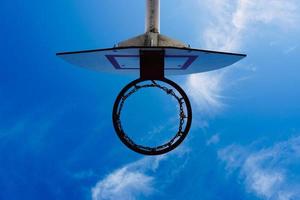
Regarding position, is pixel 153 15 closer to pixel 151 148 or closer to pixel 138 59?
pixel 138 59

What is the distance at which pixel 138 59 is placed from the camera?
29.0 ft

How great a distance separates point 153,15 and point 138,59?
4.41 ft

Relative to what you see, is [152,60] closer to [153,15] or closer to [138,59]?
[138,59]

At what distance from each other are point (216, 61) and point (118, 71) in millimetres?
3007

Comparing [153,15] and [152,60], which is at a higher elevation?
[153,15]

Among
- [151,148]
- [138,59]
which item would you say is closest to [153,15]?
[138,59]

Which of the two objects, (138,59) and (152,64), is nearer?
(152,64)

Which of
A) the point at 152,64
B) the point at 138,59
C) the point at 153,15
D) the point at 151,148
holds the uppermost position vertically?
the point at 153,15

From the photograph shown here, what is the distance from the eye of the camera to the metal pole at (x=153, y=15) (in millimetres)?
9344

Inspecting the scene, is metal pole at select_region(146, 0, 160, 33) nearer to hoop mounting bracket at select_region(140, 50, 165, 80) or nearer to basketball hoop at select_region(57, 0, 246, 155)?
basketball hoop at select_region(57, 0, 246, 155)

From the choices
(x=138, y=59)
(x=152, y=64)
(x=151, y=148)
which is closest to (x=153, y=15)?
(x=138, y=59)

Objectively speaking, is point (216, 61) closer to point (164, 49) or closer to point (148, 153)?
point (164, 49)

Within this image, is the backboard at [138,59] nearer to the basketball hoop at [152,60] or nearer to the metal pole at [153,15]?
the basketball hoop at [152,60]

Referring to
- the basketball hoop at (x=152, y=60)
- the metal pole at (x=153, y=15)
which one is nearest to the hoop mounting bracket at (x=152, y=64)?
the basketball hoop at (x=152, y=60)
